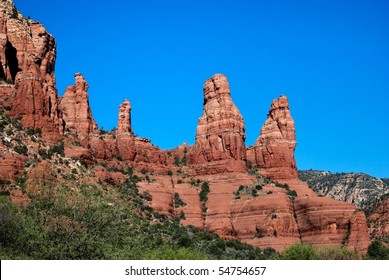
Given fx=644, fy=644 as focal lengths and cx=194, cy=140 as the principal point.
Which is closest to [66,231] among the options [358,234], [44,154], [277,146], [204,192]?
[44,154]

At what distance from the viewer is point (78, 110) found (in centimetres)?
11262

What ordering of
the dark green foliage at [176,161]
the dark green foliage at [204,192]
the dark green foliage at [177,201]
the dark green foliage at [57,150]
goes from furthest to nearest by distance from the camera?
the dark green foliage at [176,161], the dark green foliage at [204,192], the dark green foliage at [177,201], the dark green foliage at [57,150]

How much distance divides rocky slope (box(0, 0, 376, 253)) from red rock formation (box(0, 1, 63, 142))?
0.15 metres

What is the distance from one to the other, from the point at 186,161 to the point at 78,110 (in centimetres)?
2350

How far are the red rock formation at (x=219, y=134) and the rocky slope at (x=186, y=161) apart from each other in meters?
0.19

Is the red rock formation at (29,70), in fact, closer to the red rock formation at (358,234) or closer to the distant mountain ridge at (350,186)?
the red rock formation at (358,234)

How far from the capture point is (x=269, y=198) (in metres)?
98.4

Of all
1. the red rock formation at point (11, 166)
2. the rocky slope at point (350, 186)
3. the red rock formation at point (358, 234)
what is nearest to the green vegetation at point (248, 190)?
the red rock formation at point (358, 234)

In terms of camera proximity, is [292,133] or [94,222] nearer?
[94,222]

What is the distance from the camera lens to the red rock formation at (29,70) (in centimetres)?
8875

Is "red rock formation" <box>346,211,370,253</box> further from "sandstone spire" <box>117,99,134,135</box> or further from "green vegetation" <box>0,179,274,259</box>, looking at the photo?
"sandstone spire" <box>117,99,134,135</box>
